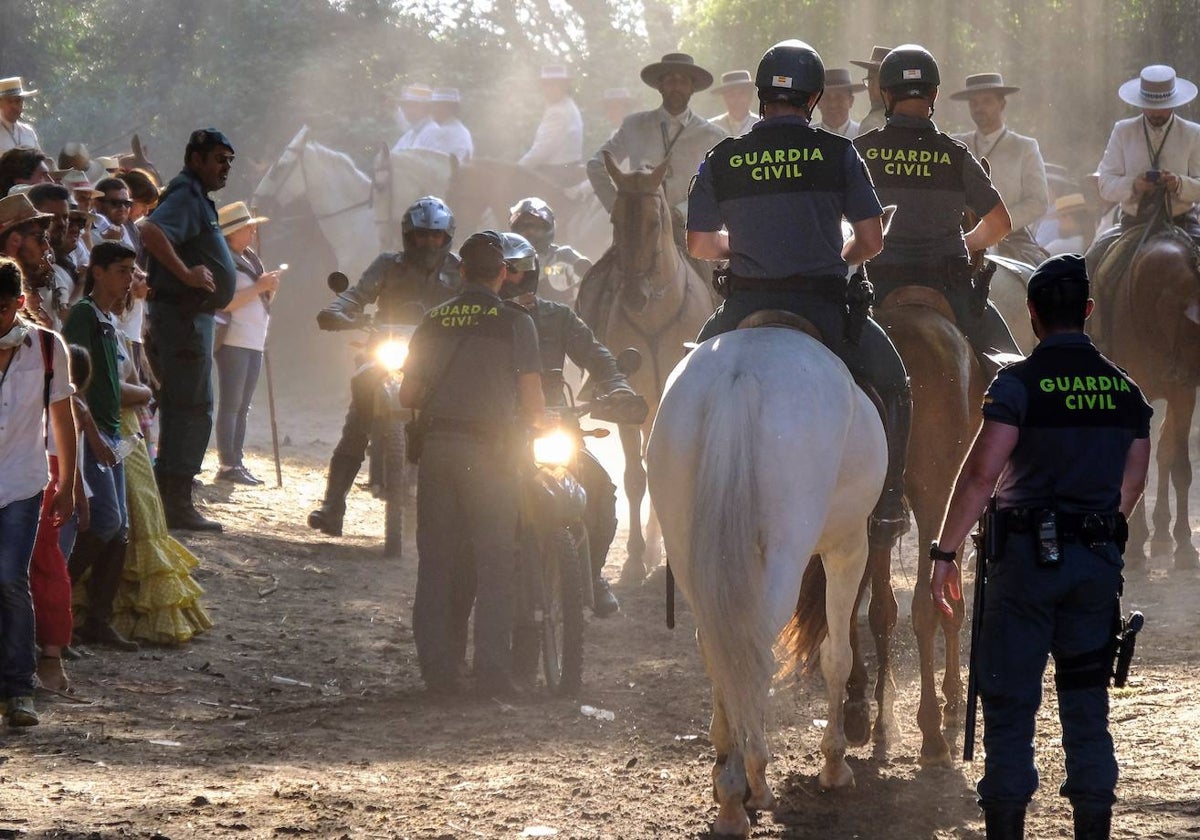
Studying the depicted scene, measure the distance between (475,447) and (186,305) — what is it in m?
3.98

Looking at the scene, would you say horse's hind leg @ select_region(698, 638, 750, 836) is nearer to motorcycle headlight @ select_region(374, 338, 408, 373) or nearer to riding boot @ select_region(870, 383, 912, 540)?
riding boot @ select_region(870, 383, 912, 540)

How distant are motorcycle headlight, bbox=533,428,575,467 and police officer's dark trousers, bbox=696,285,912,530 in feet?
6.99

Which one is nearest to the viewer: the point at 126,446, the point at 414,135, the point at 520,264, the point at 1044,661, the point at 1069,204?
the point at 1044,661

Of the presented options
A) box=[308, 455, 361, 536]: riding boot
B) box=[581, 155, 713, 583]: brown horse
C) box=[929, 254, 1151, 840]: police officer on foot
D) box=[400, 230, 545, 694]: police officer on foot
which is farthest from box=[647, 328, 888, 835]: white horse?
box=[308, 455, 361, 536]: riding boot

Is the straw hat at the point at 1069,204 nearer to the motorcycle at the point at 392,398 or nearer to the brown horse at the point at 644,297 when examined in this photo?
the brown horse at the point at 644,297

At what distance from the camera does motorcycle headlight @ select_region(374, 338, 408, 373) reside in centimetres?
1189

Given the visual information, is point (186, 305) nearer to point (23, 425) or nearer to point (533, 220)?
point (533, 220)

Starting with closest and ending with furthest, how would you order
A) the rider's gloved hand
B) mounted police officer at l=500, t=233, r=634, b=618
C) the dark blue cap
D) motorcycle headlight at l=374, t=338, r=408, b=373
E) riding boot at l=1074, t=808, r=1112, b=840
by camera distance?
riding boot at l=1074, t=808, r=1112, b=840 → the dark blue cap → mounted police officer at l=500, t=233, r=634, b=618 → the rider's gloved hand → motorcycle headlight at l=374, t=338, r=408, b=373

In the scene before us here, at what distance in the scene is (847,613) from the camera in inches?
268

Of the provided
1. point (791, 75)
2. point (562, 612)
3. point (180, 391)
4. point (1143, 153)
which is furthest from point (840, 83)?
point (791, 75)

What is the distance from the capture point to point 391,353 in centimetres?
1192

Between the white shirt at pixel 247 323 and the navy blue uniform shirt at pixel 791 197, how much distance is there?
335 inches

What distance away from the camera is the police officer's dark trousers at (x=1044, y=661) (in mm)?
5250

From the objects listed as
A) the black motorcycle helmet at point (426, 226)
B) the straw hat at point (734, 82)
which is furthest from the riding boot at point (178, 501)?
the straw hat at point (734, 82)
